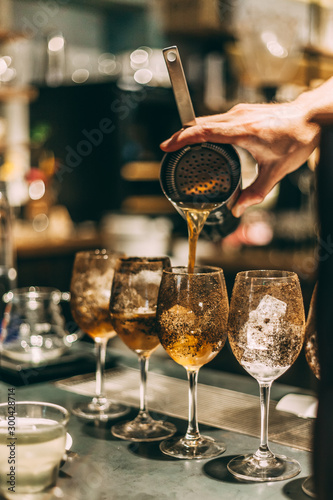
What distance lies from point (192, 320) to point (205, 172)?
28cm

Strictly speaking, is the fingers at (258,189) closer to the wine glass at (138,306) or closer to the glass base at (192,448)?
the wine glass at (138,306)

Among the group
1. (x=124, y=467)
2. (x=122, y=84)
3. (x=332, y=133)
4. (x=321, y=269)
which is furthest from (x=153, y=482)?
(x=122, y=84)

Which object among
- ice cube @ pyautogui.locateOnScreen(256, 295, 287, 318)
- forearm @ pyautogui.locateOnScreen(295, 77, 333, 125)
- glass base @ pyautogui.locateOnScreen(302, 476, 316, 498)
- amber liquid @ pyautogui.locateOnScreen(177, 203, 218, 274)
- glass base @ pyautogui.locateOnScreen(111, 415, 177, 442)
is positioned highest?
forearm @ pyautogui.locateOnScreen(295, 77, 333, 125)

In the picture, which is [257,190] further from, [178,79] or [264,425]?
[264,425]

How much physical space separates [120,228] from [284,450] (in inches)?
184

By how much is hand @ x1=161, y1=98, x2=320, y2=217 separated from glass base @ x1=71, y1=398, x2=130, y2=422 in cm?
40

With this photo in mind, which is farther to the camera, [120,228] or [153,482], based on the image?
[120,228]

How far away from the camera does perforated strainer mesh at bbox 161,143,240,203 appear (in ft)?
3.47

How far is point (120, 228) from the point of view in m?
5.54

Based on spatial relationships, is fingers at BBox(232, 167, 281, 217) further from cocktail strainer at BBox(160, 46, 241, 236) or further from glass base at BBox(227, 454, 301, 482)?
glass base at BBox(227, 454, 301, 482)

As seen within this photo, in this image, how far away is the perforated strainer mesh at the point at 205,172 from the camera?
1058mm

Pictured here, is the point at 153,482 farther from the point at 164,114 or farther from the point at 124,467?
the point at 164,114

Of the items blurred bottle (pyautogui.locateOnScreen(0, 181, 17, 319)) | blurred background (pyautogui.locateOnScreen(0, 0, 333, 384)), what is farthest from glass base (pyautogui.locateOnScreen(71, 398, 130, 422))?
blurred background (pyautogui.locateOnScreen(0, 0, 333, 384))

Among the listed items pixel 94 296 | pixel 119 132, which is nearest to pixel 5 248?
pixel 94 296
